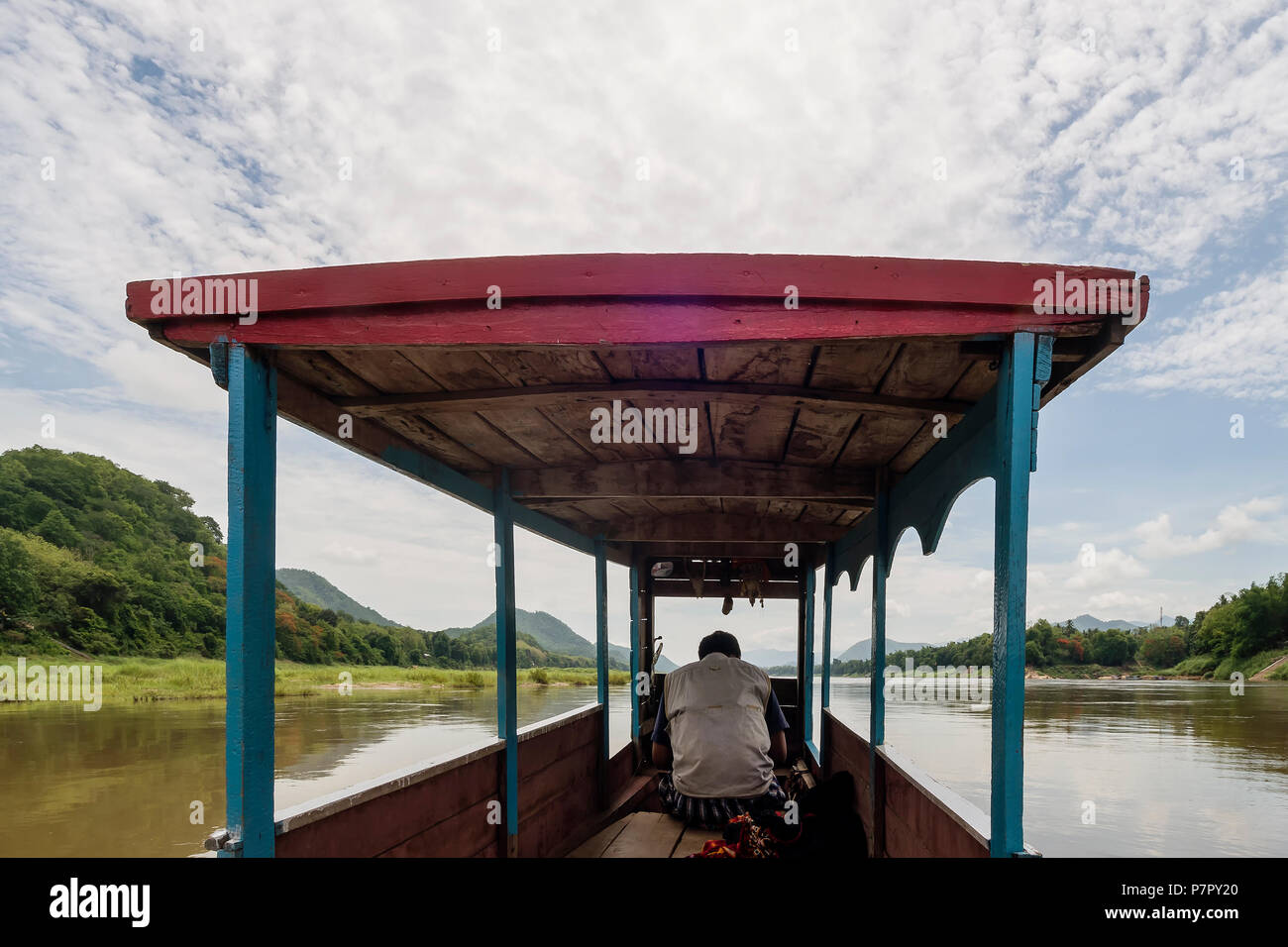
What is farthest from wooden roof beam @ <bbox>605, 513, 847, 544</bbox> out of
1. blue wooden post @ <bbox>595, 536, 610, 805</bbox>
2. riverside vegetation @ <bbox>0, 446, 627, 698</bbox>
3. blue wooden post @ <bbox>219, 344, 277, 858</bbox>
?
riverside vegetation @ <bbox>0, 446, 627, 698</bbox>

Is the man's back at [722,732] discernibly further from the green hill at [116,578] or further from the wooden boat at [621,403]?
the green hill at [116,578]

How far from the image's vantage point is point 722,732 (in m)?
3.60

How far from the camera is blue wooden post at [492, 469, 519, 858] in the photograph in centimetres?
427

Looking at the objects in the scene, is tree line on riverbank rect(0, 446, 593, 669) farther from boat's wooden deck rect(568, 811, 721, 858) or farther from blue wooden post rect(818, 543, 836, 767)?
boat's wooden deck rect(568, 811, 721, 858)

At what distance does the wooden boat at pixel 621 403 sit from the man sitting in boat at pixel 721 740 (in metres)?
0.45

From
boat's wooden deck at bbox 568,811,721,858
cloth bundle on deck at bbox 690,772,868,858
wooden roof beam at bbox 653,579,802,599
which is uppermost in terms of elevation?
wooden roof beam at bbox 653,579,802,599

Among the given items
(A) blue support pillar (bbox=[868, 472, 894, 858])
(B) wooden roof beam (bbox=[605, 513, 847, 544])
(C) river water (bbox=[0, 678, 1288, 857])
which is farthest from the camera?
(C) river water (bbox=[0, 678, 1288, 857])

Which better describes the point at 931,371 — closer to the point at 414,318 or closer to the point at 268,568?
the point at 414,318

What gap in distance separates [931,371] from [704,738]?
2022 mm

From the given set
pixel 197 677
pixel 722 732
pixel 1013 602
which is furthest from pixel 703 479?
pixel 197 677

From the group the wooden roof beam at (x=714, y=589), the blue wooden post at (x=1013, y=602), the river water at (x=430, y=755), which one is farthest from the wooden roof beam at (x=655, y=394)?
the river water at (x=430, y=755)

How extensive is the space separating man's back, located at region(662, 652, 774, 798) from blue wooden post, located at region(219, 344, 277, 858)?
1981mm

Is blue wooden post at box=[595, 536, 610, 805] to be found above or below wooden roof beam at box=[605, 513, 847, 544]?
below
